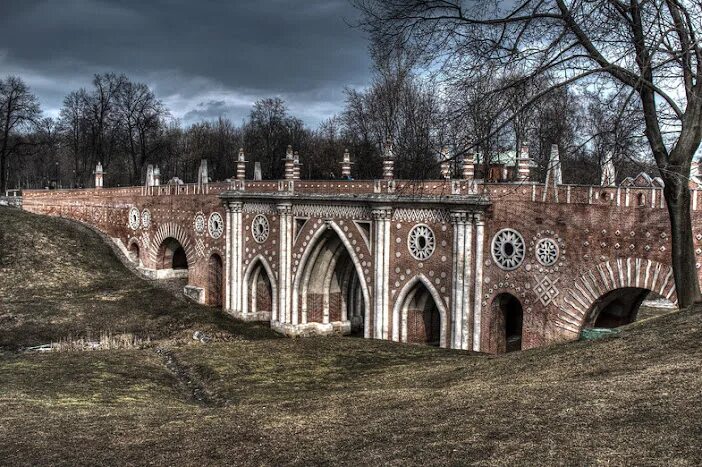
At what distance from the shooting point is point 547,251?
66.2 ft

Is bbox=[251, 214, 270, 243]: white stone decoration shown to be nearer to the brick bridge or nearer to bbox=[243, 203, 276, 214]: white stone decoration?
the brick bridge

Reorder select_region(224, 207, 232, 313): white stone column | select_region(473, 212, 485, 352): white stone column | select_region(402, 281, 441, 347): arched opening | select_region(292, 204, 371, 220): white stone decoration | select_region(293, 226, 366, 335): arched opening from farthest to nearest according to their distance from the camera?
select_region(224, 207, 232, 313): white stone column
select_region(293, 226, 366, 335): arched opening
select_region(292, 204, 371, 220): white stone decoration
select_region(402, 281, 441, 347): arched opening
select_region(473, 212, 485, 352): white stone column

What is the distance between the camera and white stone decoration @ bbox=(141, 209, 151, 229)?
4038cm

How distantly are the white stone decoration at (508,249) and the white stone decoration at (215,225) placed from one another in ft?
54.5

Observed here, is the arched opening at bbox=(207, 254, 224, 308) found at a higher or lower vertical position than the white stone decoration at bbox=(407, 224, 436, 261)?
lower

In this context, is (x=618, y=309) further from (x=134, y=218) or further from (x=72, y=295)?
(x=134, y=218)

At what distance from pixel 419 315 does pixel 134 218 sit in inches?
933

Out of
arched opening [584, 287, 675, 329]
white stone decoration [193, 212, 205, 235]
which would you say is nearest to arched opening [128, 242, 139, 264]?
white stone decoration [193, 212, 205, 235]

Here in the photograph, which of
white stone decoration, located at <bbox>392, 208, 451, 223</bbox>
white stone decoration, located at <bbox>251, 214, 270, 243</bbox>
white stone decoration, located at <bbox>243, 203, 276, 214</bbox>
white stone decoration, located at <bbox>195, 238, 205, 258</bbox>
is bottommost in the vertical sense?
white stone decoration, located at <bbox>195, 238, 205, 258</bbox>

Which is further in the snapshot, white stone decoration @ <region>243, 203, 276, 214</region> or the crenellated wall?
white stone decoration @ <region>243, 203, 276, 214</region>

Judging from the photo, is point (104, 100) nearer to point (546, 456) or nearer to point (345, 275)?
point (345, 275)

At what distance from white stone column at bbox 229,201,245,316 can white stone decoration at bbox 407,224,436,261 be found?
11.0 meters

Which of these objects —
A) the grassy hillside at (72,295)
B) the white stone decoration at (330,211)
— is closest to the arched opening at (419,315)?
the white stone decoration at (330,211)

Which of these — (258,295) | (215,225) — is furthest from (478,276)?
(215,225)
